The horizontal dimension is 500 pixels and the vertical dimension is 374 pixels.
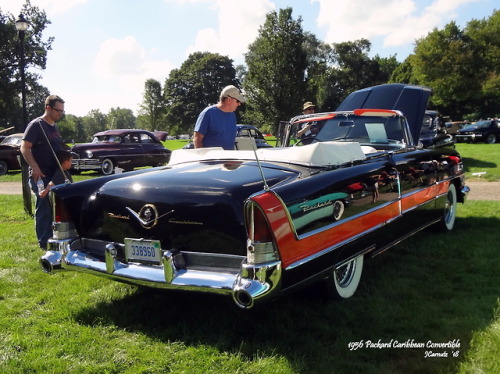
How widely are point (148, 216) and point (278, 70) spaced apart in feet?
85.6

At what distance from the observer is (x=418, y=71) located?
3884cm

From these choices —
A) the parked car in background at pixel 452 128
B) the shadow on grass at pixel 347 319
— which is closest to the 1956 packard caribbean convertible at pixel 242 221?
the shadow on grass at pixel 347 319

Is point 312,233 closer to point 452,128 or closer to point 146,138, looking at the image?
point 452,128

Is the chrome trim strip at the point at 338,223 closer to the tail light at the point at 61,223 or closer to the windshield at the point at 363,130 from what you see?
the windshield at the point at 363,130

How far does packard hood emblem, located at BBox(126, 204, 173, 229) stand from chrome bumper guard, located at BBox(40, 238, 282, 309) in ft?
0.79

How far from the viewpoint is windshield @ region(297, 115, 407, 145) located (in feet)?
15.8

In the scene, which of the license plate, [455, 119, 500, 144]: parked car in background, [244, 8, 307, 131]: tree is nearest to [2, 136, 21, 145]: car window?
[244, 8, 307, 131]: tree

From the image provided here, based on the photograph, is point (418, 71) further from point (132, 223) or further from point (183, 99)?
point (132, 223)

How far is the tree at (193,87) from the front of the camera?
199 feet

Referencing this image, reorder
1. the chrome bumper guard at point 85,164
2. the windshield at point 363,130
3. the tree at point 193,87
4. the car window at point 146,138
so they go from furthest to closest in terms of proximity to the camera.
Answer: the tree at point 193,87
the car window at point 146,138
the chrome bumper guard at point 85,164
the windshield at point 363,130

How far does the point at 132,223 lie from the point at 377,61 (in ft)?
199

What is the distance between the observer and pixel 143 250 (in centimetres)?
300

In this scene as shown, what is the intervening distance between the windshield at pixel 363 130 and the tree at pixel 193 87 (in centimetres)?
5605

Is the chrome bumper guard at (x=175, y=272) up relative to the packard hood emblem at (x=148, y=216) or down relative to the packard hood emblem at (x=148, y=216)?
down
